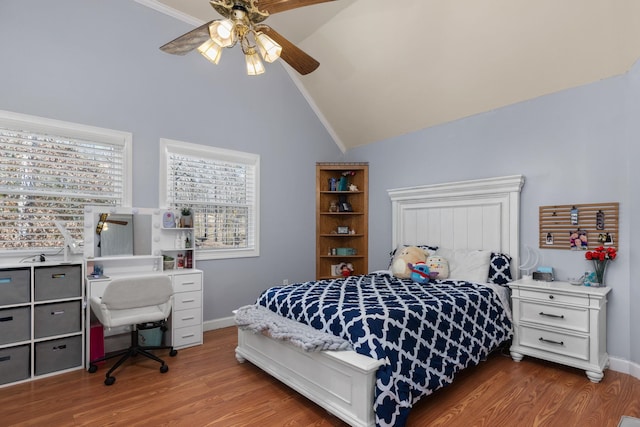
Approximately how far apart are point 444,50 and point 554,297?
249cm

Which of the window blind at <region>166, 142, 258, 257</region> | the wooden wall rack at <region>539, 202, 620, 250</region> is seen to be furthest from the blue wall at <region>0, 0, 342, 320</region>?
the wooden wall rack at <region>539, 202, 620, 250</region>

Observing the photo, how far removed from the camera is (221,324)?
3.85 meters

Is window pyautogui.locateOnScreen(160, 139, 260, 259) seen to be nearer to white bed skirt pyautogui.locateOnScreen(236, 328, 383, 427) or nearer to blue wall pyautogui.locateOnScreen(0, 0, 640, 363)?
blue wall pyautogui.locateOnScreen(0, 0, 640, 363)

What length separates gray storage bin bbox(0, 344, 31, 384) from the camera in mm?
2381

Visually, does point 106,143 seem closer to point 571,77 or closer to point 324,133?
point 324,133

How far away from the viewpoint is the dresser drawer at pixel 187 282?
3195mm

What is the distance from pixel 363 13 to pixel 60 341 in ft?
13.2

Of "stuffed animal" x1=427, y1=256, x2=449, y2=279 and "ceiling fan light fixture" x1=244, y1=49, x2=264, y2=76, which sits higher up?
"ceiling fan light fixture" x1=244, y1=49, x2=264, y2=76

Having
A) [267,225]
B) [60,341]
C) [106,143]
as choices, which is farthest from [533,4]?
[60,341]

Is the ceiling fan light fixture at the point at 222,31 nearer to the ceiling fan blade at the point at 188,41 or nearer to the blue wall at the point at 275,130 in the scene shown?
the ceiling fan blade at the point at 188,41

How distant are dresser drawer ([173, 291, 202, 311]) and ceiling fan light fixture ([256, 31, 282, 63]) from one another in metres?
2.35

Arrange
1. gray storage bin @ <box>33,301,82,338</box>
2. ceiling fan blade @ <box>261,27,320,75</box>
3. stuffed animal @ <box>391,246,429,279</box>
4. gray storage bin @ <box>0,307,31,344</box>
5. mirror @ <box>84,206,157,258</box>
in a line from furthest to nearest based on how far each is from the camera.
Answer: stuffed animal @ <box>391,246,429,279</box> → mirror @ <box>84,206,157,258</box> → gray storage bin @ <box>33,301,82,338</box> → gray storage bin @ <box>0,307,31,344</box> → ceiling fan blade @ <box>261,27,320,75</box>

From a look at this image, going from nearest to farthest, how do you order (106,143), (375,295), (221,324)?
(375,295) < (106,143) < (221,324)

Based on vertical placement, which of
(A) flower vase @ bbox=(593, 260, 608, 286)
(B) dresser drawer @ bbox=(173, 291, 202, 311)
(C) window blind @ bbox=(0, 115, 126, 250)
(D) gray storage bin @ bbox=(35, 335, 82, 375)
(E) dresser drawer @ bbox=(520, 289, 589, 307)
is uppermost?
(C) window blind @ bbox=(0, 115, 126, 250)
